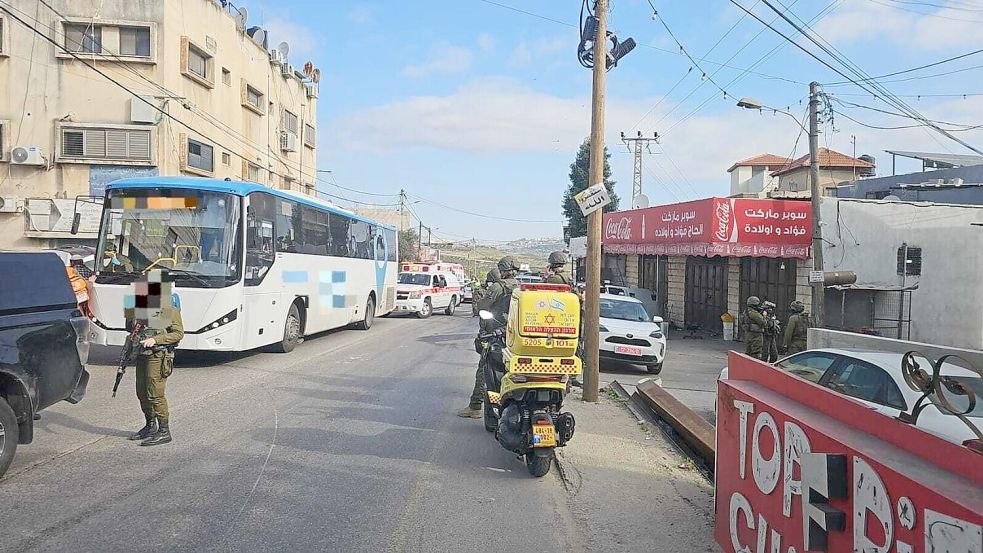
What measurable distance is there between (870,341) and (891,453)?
8.23 ft

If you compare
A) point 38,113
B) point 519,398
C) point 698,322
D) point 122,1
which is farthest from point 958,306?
point 38,113

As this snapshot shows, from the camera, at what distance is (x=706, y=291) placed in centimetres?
2541

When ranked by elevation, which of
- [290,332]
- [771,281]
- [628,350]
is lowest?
[628,350]

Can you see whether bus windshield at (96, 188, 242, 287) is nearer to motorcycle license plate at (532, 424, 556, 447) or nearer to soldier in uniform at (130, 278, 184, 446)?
soldier in uniform at (130, 278, 184, 446)

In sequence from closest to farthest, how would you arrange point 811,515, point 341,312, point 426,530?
point 811,515
point 426,530
point 341,312

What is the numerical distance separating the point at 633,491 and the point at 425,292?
23000 mm

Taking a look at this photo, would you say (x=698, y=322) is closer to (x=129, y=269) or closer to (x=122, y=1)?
(x=129, y=269)

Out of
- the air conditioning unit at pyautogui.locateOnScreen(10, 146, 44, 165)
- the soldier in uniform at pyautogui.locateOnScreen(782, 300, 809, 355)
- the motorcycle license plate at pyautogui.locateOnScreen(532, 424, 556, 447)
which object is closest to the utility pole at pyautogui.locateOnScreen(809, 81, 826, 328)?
the soldier in uniform at pyautogui.locateOnScreen(782, 300, 809, 355)

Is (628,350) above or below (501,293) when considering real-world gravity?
below

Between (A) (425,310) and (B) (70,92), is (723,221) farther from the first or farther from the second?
(B) (70,92)

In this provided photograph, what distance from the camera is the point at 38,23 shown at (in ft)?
84.3

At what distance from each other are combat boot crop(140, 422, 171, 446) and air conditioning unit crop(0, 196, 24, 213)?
22980mm

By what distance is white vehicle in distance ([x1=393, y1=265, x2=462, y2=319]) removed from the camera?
91.9 feet

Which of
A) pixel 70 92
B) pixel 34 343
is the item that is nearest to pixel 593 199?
pixel 34 343
